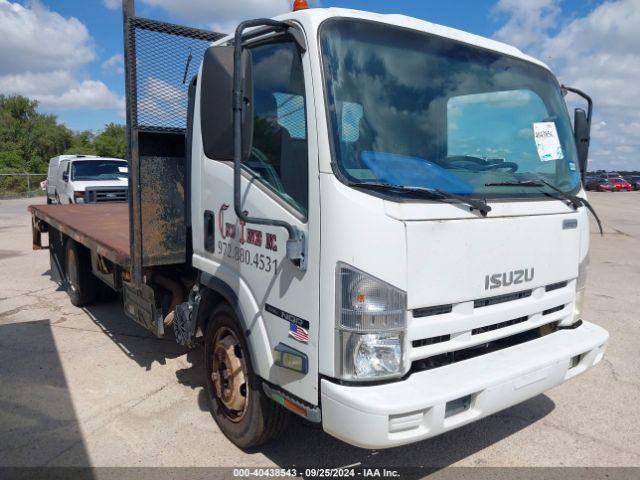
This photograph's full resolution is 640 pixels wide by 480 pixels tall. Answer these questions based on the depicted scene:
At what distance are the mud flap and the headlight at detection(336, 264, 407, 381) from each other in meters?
1.92

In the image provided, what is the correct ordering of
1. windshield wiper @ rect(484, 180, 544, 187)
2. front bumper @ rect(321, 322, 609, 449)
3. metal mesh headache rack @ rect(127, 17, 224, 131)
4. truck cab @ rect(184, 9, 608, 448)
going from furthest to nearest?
metal mesh headache rack @ rect(127, 17, 224, 131) → windshield wiper @ rect(484, 180, 544, 187) → truck cab @ rect(184, 9, 608, 448) → front bumper @ rect(321, 322, 609, 449)

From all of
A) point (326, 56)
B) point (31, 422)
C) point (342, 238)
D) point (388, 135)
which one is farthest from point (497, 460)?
point (31, 422)

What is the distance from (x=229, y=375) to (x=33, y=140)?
163 ft

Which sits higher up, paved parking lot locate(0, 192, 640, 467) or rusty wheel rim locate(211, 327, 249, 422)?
rusty wheel rim locate(211, 327, 249, 422)

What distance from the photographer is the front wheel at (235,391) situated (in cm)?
304

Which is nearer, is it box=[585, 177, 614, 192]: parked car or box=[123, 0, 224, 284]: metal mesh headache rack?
box=[123, 0, 224, 284]: metal mesh headache rack

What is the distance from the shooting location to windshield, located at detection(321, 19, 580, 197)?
2.50m

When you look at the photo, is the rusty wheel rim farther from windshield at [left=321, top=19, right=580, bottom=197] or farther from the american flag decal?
windshield at [left=321, top=19, right=580, bottom=197]

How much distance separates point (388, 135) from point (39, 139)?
50.5 meters

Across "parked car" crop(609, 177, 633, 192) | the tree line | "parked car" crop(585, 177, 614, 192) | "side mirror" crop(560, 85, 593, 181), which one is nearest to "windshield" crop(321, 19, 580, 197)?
"side mirror" crop(560, 85, 593, 181)

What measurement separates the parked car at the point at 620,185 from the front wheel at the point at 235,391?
49965 millimetres

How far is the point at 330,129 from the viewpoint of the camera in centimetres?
242

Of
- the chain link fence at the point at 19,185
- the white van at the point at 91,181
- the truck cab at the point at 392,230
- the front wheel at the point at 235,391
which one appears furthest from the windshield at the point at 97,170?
the chain link fence at the point at 19,185

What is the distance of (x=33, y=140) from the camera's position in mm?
45781
